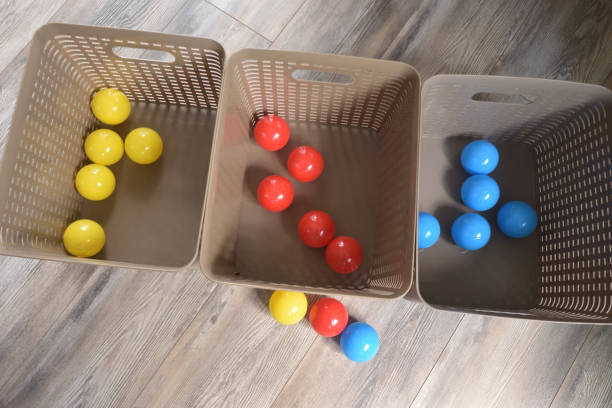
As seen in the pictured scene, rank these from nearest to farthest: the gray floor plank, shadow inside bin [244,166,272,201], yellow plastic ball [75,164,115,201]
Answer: yellow plastic ball [75,164,115,201]
shadow inside bin [244,166,272,201]
the gray floor plank

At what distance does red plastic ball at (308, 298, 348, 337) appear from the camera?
98 cm

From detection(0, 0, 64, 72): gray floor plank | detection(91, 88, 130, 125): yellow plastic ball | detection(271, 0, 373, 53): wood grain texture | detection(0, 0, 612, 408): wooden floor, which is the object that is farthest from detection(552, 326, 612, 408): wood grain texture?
detection(0, 0, 64, 72): gray floor plank

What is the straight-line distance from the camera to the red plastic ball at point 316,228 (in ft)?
3.10

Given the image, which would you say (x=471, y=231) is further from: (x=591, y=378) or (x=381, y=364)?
(x=591, y=378)

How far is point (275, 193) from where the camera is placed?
0.95 metres

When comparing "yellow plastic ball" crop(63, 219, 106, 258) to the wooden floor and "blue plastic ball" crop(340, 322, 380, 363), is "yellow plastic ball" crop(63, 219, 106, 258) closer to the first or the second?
the wooden floor

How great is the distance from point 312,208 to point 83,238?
55 centimetres

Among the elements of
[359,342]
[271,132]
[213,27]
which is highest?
[213,27]

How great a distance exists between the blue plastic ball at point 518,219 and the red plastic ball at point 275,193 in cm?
56

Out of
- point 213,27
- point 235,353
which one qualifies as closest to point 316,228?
point 235,353

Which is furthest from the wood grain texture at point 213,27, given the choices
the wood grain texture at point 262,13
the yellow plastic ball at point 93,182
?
the yellow plastic ball at point 93,182

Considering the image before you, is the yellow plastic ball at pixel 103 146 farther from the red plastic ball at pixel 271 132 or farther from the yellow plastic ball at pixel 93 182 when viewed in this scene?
the red plastic ball at pixel 271 132

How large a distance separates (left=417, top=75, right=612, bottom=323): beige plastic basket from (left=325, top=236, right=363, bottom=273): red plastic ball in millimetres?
196

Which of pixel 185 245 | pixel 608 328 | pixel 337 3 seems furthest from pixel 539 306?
pixel 337 3
